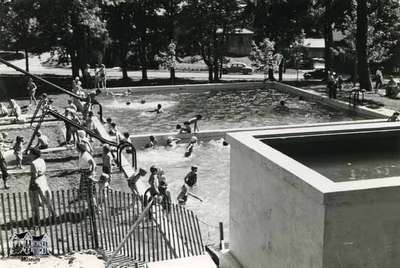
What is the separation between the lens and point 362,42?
107ft

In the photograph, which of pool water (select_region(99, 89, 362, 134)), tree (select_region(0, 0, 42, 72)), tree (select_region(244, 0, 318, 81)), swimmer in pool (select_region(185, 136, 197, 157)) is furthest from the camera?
tree (select_region(244, 0, 318, 81))

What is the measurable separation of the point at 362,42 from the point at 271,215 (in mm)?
28521

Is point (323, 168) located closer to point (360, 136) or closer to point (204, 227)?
point (360, 136)

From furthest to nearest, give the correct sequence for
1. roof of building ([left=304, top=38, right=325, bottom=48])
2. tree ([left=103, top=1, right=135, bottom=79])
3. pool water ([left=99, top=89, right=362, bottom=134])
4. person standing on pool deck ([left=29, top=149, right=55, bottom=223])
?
roof of building ([left=304, top=38, right=325, bottom=48])
tree ([left=103, top=1, right=135, bottom=79])
pool water ([left=99, top=89, right=362, bottom=134])
person standing on pool deck ([left=29, top=149, right=55, bottom=223])

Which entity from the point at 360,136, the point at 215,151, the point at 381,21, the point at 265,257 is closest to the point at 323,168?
the point at 360,136

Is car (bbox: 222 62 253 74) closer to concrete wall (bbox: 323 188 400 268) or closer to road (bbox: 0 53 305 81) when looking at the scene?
road (bbox: 0 53 305 81)

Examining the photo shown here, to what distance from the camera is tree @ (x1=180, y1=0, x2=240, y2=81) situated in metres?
39.9

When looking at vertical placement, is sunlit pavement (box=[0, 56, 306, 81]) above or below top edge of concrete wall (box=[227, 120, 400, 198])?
below

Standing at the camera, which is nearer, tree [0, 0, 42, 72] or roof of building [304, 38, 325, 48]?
tree [0, 0, 42, 72]

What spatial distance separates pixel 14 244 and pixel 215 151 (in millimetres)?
11848

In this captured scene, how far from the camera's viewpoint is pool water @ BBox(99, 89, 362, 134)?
2598cm

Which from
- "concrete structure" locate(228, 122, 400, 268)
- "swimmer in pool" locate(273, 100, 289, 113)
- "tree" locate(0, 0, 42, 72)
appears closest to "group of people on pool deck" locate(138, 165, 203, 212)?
"concrete structure" locate(228, 122, 400, 268)

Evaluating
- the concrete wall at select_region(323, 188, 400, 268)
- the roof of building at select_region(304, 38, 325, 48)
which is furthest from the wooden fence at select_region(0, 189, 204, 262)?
the roof of building at select_region(304, 38, 325, 48)

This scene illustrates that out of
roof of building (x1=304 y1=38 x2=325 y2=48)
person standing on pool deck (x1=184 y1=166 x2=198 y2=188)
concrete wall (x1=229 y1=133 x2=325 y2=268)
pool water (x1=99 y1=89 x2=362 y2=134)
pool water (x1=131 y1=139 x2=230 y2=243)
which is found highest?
roof of building (x1=304 y1=38 x2=325 y2=48)
